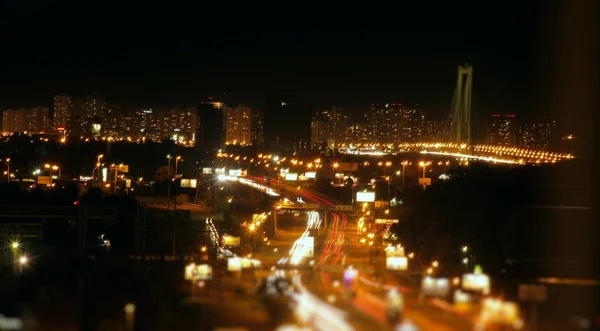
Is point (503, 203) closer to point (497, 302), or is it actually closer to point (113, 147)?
point (497, 302)

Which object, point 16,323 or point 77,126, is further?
point 77,126

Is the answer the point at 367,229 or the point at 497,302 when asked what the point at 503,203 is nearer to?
the point at 367,229

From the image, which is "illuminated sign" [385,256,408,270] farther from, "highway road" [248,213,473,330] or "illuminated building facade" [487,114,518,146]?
"illuminated building facade" [487,114,518,146]

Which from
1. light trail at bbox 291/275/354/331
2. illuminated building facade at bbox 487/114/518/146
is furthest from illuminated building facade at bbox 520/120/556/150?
light trail at bbox 291/275/354/331

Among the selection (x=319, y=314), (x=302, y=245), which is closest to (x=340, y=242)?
(x=302, y=245)

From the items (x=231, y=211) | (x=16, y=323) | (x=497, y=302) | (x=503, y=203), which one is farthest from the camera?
(x=231, y=211)

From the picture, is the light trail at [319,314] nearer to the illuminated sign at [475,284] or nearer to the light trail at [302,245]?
the illuminated sign at [475,284]

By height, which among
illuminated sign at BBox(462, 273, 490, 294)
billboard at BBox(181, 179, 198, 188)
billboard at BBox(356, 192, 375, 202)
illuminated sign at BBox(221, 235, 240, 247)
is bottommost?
illuminated sign at BBox(221, 235, 240, 247)

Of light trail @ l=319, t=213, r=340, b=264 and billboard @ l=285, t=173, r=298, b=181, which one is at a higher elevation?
billboard @ l=285, t=173, r=298, b=181

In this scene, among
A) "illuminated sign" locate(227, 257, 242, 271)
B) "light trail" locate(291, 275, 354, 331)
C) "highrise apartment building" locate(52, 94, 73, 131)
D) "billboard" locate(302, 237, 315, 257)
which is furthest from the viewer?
"highrise apartment building" locate(52, 94, 73, 131)

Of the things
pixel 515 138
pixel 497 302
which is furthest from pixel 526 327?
pixel 515 138

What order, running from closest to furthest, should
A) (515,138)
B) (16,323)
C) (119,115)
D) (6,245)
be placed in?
1. (16,323)
2. (6,245)
3. (515,138)
4. (119,115)
